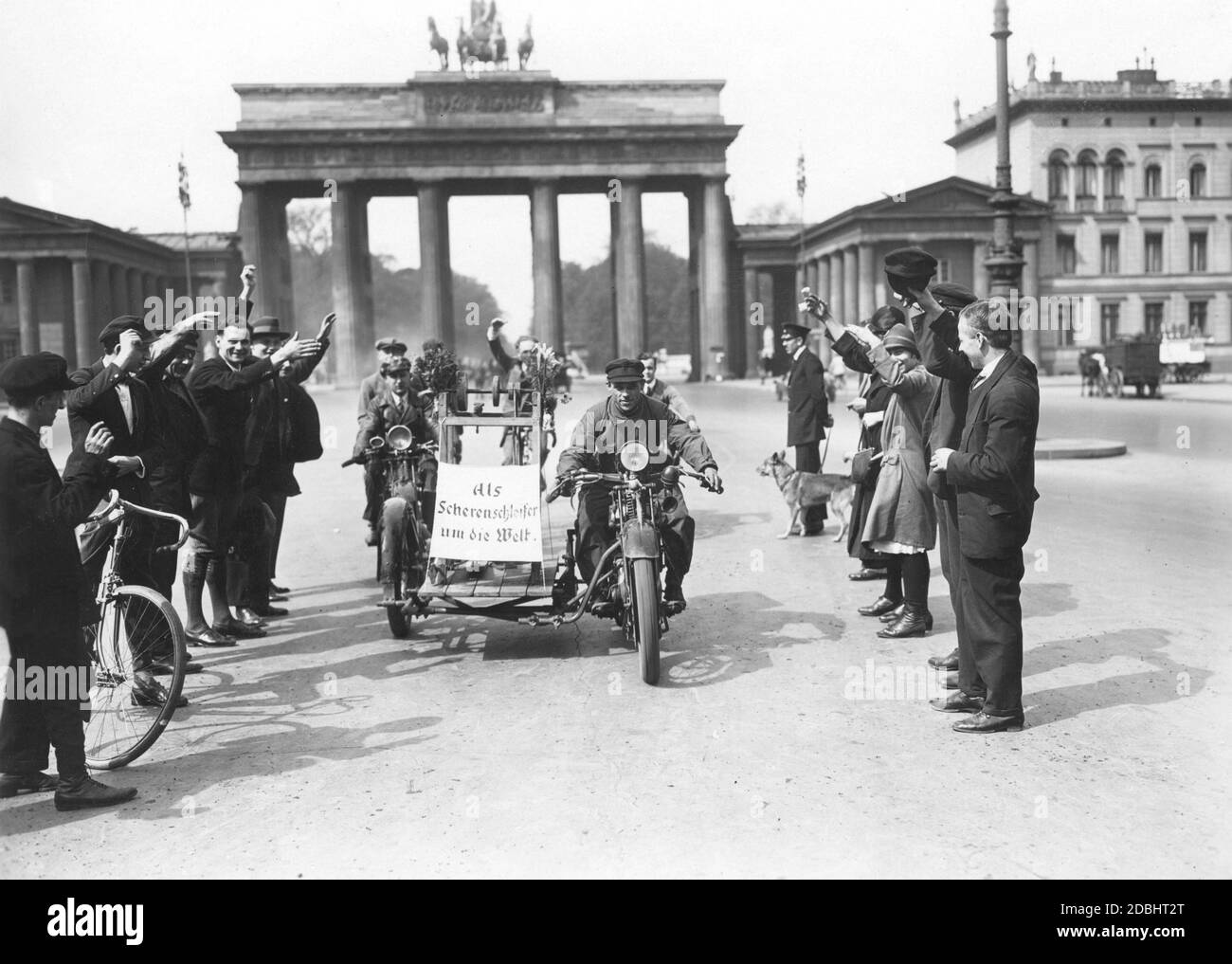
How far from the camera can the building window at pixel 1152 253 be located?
6506cm

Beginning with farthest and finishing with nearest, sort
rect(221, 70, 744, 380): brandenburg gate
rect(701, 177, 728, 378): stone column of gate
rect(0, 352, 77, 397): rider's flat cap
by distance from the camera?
1. rect(701, 177, 728, 378): stone column of gate
2. rect(221, 70, 744, 380): brandenburg gate
3. rect(0, 352, 77, 397): rider's flat cap

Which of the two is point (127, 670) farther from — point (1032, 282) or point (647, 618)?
point (1032, 282)

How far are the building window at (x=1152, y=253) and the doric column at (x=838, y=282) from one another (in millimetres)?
16447

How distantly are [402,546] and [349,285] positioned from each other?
54434mm

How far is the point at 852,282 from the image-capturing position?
6384 centimetres

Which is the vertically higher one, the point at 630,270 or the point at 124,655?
the point at 630,270

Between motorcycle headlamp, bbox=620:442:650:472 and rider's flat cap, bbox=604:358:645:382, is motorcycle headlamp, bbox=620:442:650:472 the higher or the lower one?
the lower one

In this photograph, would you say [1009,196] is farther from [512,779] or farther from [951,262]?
[951,262]

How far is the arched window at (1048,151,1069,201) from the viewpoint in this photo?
6378 cm

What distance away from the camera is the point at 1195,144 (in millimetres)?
56781

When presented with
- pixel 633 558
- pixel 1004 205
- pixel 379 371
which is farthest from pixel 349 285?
pixel 633 558

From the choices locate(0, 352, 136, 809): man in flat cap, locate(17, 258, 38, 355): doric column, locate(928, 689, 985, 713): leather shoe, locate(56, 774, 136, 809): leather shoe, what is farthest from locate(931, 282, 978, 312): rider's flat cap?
locate(17, 258, 38, 355): doric column

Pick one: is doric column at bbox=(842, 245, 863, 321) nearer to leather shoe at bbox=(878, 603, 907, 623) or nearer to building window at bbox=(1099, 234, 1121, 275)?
building window at bbox=(1099, 234, 1121, 275)

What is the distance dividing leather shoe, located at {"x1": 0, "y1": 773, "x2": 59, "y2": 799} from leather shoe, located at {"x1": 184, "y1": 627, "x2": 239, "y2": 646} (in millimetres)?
2921
